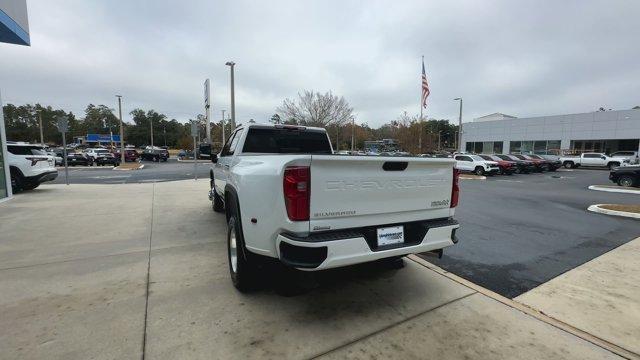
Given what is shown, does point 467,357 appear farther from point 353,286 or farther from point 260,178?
point 260,178

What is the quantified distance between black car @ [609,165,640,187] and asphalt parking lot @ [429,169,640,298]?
786cm

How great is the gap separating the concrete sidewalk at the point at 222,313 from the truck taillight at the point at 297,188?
0.62 meters

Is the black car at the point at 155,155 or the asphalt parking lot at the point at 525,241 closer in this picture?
the asphalt parking lot at the point at 525,241

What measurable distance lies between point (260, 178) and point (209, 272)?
190 cm

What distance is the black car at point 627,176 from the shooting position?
1461 cm

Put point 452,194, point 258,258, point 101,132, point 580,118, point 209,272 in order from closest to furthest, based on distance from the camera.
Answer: point 258,258
point 452,194
point 209,272
point 580,118
point 101,132

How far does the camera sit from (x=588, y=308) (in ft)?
10.9

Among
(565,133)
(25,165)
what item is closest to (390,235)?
(25,165)

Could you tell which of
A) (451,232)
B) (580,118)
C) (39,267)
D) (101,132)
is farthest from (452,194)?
(101,132)

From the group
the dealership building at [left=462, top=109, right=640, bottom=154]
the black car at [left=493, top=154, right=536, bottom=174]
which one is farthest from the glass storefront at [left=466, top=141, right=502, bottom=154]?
the black car at [left=493, top=154, right=536, bottom=174]

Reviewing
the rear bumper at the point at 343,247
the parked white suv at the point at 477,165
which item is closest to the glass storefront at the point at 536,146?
the parked white suv at the point at 477,165

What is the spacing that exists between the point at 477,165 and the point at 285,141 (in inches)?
820

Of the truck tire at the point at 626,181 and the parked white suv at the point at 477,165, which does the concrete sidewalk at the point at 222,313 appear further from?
the parked white suv at the point at 477,165

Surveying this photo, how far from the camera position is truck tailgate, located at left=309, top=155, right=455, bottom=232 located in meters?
2.64
